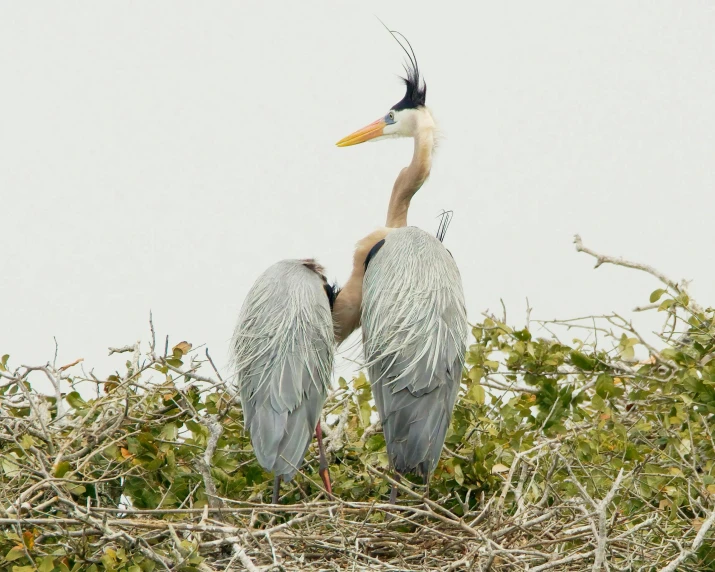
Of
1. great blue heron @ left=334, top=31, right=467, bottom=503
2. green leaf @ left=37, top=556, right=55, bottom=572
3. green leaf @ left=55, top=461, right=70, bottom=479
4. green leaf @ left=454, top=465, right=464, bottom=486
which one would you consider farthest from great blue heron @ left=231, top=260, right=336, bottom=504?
green leaf @ left=37, top=556, right=55, bottom=572

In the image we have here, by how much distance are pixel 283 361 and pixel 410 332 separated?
492mm

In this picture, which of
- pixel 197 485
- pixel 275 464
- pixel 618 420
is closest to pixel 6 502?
pixel 197 485

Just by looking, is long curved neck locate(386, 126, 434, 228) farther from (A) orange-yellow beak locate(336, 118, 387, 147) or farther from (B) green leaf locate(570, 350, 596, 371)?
(B) green leaf locate(570, 350, 596, 371)

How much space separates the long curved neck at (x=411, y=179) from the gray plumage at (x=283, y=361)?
0.79 metres

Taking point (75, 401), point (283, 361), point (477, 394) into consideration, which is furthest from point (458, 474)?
point (75, 401)

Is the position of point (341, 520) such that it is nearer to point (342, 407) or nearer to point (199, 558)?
point (199, 558)

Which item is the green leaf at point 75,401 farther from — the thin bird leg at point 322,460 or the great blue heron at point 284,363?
the thin bird leg at point 322,460

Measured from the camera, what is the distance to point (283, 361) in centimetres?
407

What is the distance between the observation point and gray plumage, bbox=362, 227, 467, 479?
3914 mm

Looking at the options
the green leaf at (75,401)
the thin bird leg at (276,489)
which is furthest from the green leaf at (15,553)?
the thin bird leg at (276,489)

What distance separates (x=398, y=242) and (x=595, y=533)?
1.77 meters

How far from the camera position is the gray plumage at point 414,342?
3.91 metres

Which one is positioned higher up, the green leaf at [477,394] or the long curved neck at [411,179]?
the long curved neck at [411,179]

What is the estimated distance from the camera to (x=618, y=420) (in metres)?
4.08
